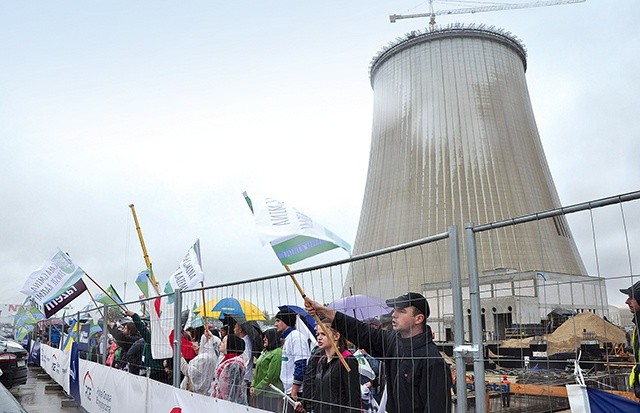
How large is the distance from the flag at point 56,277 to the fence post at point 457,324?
845 centimetres

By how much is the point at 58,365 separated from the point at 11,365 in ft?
5.11

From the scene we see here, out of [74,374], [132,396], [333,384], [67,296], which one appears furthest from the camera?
[67,296]

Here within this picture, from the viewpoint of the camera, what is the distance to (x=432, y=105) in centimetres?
3603

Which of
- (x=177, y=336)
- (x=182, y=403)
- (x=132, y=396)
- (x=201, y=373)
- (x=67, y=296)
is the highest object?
(x=67, y=296)

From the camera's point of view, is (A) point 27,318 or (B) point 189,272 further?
(A) point 27,318

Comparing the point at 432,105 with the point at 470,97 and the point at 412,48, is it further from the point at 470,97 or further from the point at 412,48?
the point at 412,48

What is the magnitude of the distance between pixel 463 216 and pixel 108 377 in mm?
25525

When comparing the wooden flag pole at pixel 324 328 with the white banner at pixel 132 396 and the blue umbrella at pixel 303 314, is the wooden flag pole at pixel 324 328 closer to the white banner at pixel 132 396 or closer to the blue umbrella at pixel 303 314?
the white banner at pixel 132 396

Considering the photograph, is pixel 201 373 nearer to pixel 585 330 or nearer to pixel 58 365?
pixel 585 330

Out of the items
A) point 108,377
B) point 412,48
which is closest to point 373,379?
point 108,377

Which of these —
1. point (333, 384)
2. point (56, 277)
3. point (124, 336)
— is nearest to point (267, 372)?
point (333, 384)

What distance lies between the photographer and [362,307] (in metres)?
3.71

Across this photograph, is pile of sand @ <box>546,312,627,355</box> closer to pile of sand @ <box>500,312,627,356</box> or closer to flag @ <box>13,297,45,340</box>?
pile of sand @ <box>500,312,627,356</box>

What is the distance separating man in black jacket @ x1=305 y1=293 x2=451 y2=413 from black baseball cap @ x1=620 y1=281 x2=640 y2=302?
Result: 95 centimetres
